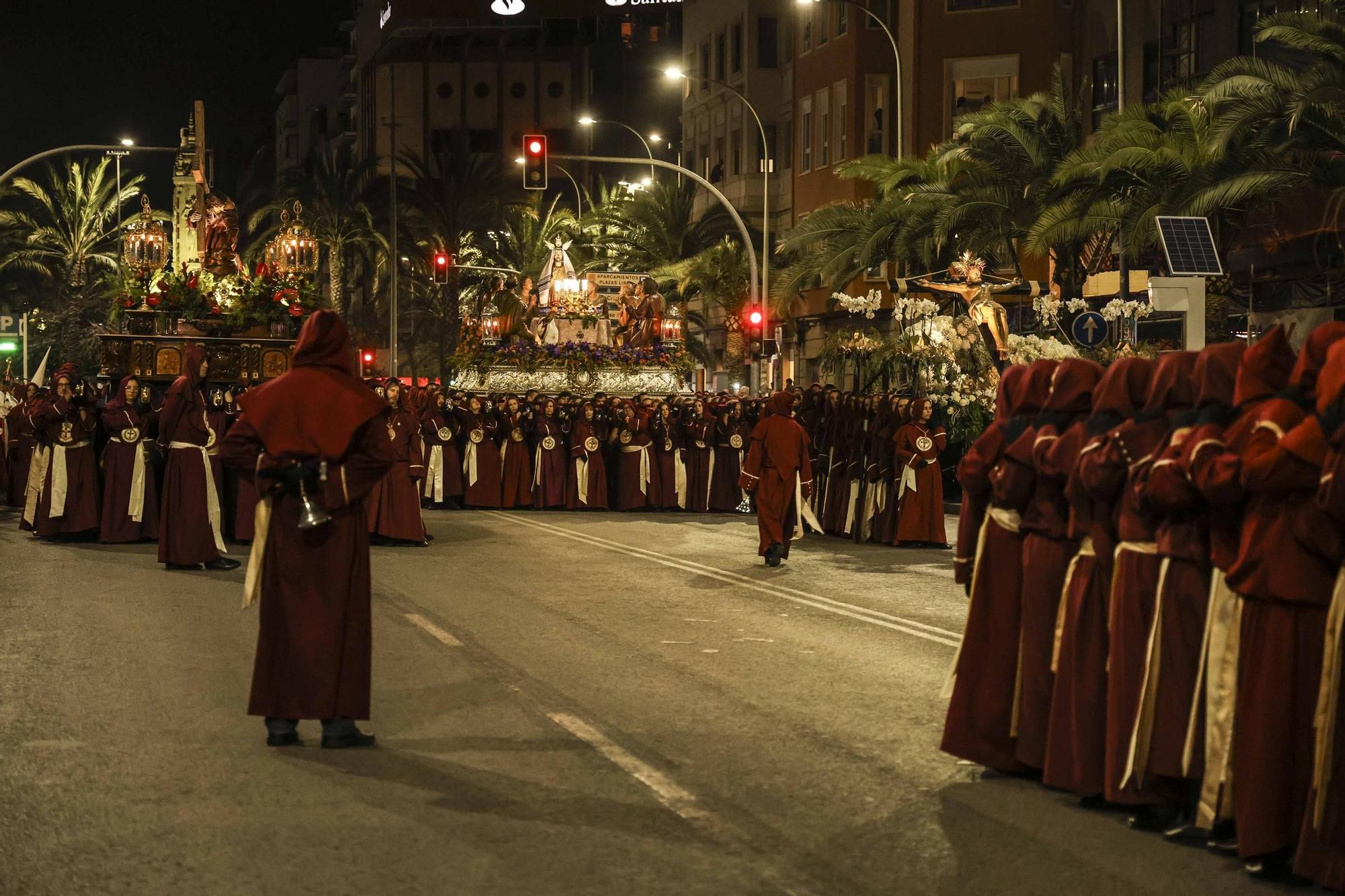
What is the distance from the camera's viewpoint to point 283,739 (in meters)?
8.59

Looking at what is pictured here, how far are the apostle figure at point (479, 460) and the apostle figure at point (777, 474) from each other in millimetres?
10961

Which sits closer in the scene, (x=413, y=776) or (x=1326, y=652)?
(x=1326, y=652)

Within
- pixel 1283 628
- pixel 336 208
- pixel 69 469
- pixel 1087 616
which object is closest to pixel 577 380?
pixel 69 469

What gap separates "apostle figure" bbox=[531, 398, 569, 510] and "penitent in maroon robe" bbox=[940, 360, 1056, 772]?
20.9 metres

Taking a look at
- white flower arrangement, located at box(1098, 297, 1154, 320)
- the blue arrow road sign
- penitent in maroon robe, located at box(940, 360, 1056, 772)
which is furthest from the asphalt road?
white flower arrangement, located at box(1098, 297, 1154, 320)

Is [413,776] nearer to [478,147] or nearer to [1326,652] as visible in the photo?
[1326,652]

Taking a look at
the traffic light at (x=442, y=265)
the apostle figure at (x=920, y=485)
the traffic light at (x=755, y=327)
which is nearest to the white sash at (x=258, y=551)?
the apostle figure at (x=920, y=485)

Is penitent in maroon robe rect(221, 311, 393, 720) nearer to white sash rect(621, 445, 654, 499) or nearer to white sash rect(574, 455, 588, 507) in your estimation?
white sash rect(621, 445, 654, 499)

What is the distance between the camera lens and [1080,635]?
7438 millimetres

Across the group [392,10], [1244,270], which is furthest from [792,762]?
[392,10]

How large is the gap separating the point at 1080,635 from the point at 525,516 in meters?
19.8

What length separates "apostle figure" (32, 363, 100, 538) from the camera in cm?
2045

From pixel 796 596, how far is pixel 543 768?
7519 millimetres

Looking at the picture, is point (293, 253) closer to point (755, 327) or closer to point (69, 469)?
point (69, 469)
